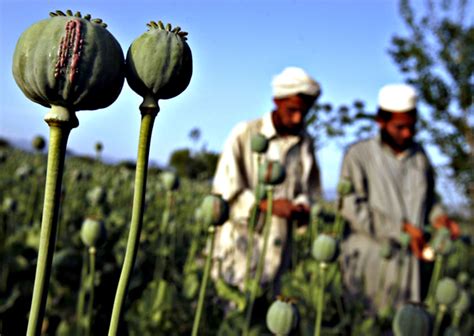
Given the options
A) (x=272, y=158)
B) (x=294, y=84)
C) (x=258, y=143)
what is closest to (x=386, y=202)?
(x=272, y=158)

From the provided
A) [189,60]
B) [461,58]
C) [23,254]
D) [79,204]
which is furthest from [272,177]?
[461,58]

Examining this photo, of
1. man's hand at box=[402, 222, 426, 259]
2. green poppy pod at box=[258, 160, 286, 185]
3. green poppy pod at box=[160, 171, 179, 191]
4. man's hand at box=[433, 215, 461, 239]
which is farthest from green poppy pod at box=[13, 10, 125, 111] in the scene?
man's hand at box=[433, 215, 461, 239]

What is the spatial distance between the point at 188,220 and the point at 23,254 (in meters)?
2.42

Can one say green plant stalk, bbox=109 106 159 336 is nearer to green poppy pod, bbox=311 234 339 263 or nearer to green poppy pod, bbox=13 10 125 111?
green poppy pod, bbox=13 10 125 111

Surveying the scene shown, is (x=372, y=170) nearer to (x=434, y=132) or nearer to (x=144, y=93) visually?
(x=144, y=93)

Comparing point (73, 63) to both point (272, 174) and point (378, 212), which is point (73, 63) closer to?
point (272, 174)

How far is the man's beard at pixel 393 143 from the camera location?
112 inches

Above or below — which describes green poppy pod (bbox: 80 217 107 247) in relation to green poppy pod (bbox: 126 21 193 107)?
below

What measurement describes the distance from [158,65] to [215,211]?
2.33 ft

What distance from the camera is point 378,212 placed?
2773mm

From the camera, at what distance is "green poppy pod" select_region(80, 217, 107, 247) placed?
3.57ft

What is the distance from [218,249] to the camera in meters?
2.51

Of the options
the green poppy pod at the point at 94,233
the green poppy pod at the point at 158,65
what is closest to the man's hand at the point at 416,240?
the green poppy pod at the point at 94,233

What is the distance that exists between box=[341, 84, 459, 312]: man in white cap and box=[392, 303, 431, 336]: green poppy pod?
1.80 metres
